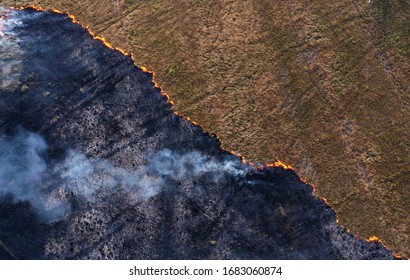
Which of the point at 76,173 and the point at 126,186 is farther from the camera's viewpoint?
the point at 76,173

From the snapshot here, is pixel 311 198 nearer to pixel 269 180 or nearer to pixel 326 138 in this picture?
pixel 269 180

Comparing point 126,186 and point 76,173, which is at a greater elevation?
point 76,173

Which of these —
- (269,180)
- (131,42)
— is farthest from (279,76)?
(131,42)

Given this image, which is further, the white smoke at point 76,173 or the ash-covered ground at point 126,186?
the white smoke at point 76,173

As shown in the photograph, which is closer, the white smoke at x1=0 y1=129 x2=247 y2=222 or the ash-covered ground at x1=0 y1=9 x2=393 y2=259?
the ash-covered ground at x1=0 y1=9 x2=393 y2=259
